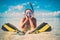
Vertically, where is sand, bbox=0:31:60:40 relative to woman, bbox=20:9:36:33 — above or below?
below

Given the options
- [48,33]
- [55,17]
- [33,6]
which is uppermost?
[33,6]

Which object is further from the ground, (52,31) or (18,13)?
(18,13)

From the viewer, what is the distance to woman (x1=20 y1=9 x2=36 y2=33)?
84.4 inches

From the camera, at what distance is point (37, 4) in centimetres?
216

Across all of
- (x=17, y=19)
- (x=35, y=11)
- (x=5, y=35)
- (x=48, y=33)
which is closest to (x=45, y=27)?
(x=48, y=33)

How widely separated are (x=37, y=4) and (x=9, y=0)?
0.40 metres

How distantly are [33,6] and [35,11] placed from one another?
0.25 feet

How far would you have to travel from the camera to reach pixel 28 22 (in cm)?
216

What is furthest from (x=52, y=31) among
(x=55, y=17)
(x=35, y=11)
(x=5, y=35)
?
(x=5, y=35)

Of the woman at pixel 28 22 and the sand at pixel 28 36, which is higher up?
the woman at pixel 28 22

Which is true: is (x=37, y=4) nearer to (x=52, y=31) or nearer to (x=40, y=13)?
(x=40, y=13)

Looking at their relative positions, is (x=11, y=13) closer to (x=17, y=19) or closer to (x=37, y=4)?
(x=17, y=19)

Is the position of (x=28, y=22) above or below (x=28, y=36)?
above

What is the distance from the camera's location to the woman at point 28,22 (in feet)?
7.03
